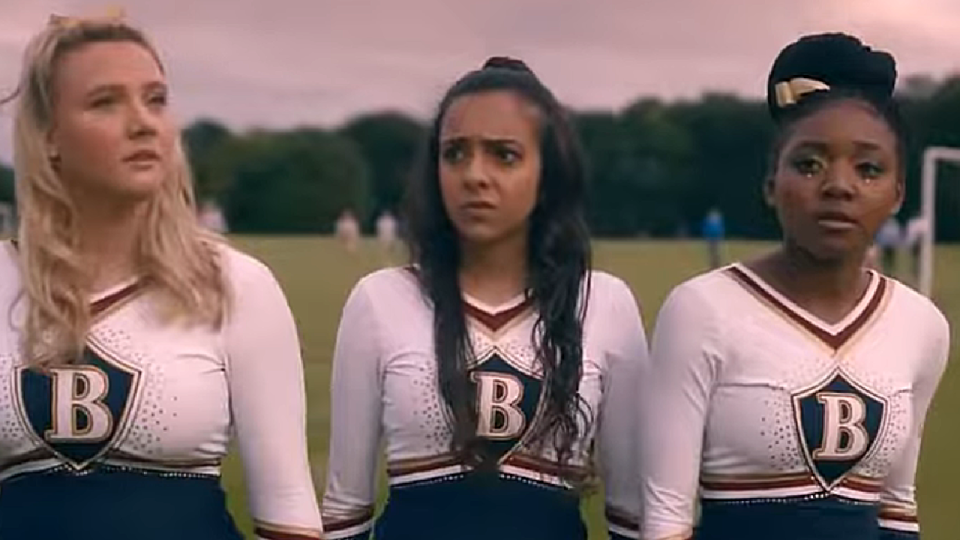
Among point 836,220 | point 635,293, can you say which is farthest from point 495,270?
point 635,293

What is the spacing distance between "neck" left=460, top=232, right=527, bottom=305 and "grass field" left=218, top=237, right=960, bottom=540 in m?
0.48

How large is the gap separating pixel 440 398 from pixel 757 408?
1.95 ft

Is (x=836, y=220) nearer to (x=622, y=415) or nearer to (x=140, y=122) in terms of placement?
(x=622, y=415)

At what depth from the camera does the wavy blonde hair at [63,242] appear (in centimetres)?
318

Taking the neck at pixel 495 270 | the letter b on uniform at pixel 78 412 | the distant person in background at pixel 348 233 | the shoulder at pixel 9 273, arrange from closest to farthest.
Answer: the letter b on uniform at pixel 78 412, the shoulder at pixel 9 273, the neck at pixel 495 270, the distant person in background at pixel 348 233

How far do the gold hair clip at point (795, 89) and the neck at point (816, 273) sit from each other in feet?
0.91

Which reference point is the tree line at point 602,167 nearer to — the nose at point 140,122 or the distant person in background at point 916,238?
the distant person in background at point 916,238

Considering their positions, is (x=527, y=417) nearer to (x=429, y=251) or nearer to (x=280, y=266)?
(x=429, y=251)

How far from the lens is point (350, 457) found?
3600mm

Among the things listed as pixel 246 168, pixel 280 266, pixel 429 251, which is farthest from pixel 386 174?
pixel 429 251

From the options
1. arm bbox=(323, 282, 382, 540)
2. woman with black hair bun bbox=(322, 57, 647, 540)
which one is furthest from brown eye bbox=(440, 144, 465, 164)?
arm bbox=(323, 282, 382, 540)

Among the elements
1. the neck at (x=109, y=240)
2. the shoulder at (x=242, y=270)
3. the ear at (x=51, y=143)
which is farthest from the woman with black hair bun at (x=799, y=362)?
the ear at (x=51, y=143)

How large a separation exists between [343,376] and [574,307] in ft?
1.55

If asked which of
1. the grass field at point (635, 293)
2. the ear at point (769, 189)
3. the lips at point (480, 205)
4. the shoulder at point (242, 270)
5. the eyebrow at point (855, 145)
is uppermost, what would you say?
the eyebrow at point (855, 145)
